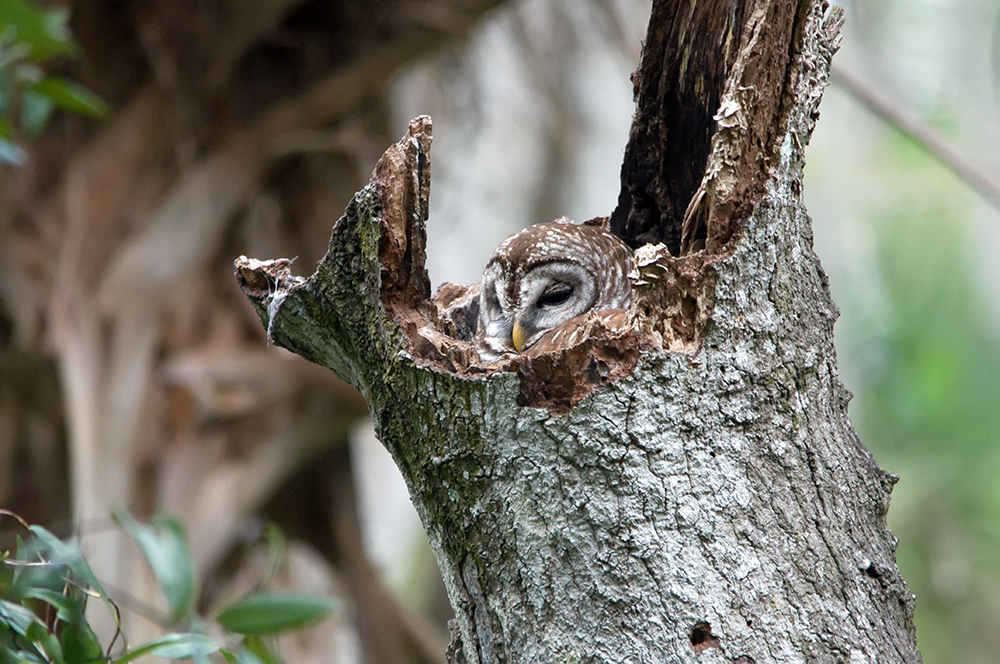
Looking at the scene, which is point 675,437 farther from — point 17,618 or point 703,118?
point 17,618

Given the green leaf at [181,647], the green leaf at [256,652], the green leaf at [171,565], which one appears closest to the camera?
the green leaf at [181,647]

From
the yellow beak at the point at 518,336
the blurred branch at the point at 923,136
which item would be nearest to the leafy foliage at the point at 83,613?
the yellow beak at the point at 518,336

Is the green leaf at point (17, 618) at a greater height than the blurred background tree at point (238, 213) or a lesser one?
lesser

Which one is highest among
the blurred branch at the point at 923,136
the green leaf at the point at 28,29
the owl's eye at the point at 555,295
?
the blurred branch at the point at 923,136

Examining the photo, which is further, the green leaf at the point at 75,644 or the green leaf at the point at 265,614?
the green leaf at the point at 265,614

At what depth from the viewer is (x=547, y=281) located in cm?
232

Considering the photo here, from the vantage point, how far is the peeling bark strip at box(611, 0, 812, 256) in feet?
4.25

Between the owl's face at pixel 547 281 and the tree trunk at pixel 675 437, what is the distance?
2.78 ft

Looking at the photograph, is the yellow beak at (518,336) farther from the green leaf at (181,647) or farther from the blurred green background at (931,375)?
the blurred green background at (931,375)

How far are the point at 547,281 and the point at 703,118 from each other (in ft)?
2.20

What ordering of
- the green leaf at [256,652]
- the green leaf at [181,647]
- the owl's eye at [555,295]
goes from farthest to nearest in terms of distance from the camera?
the owl's eye at [555,295]
the green leaf at [256,652]
the green leaf at [181,647]

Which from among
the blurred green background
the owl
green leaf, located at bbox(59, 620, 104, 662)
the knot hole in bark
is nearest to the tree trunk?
the knot hole in bark

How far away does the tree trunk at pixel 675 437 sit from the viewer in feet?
4.01

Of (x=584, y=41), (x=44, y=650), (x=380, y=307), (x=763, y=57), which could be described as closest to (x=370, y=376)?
(x=380, y=307)
